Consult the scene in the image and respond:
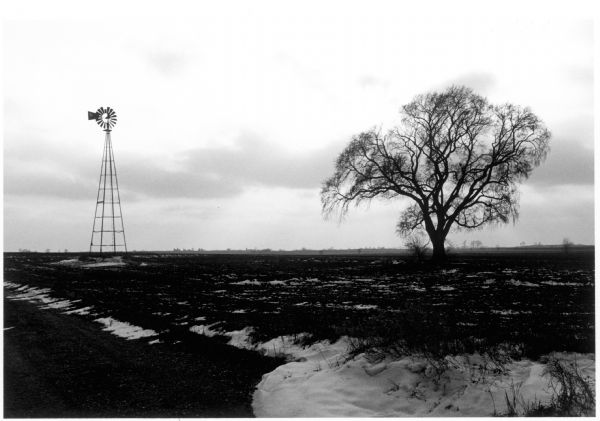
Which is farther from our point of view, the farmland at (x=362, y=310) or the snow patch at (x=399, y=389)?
the farmland at (x=362, y=310)

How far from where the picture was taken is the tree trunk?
3391cm

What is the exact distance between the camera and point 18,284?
932 inches

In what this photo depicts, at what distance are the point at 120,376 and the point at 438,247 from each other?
29653 mm

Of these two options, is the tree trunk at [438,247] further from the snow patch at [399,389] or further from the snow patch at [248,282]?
the snow patch at [399,389]

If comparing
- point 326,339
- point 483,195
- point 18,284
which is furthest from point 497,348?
point 483,195

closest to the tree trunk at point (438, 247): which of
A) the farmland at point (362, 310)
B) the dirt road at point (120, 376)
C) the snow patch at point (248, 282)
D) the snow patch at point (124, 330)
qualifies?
the farmland at point (362, 310)

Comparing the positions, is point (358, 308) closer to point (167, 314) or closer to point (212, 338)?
point (212, 338)

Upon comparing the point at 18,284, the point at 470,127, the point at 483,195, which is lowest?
the point at 18,284

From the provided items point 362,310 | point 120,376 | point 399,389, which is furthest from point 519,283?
point 120,376

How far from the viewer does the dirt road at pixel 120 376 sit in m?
6.23

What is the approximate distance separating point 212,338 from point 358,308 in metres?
4.18

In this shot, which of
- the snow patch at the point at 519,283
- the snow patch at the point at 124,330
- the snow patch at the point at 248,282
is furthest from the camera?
the snow patch at the point at 248,282

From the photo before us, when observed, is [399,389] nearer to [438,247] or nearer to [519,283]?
[519,283]

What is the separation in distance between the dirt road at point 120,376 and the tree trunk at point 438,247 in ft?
87.4
